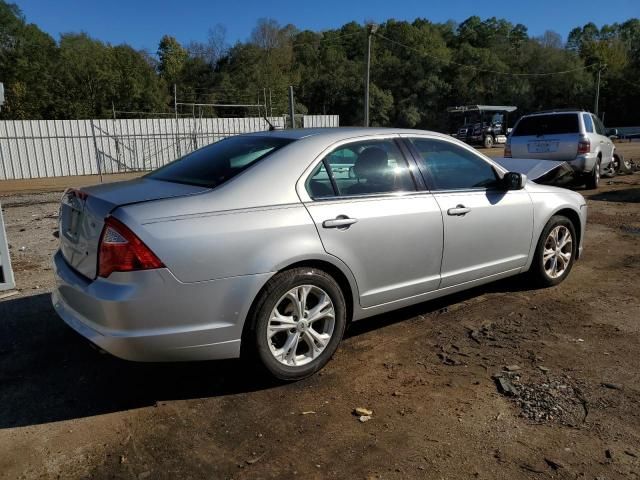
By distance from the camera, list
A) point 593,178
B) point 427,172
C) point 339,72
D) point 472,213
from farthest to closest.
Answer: point 339,72, point 593,178, point 472,213, point 427,172

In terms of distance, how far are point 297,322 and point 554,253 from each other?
3071 mm

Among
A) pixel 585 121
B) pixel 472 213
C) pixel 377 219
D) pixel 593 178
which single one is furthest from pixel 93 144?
pixel 377 219

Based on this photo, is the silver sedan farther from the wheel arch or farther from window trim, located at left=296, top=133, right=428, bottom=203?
the wheel arch

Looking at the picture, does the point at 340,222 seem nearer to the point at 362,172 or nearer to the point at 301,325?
the point at 362,172

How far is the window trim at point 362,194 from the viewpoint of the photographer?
3436mm

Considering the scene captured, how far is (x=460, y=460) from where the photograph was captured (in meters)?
2.62

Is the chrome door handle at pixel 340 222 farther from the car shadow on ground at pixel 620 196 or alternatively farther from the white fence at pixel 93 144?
the white fence at pixel 93 144

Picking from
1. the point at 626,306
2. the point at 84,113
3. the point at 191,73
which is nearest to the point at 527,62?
the point at 191,73

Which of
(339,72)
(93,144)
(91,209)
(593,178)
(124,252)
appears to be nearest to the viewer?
(124,252)

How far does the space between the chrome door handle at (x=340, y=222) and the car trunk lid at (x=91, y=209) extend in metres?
0.79

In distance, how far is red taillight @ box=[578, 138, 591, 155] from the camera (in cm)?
1134

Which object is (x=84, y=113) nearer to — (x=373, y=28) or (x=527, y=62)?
(x=373, y=28)

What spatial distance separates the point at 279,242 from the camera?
10.4ft

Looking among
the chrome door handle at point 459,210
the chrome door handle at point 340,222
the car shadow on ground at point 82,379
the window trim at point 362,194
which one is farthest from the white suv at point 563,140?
the chrome door handle at point 340,222
